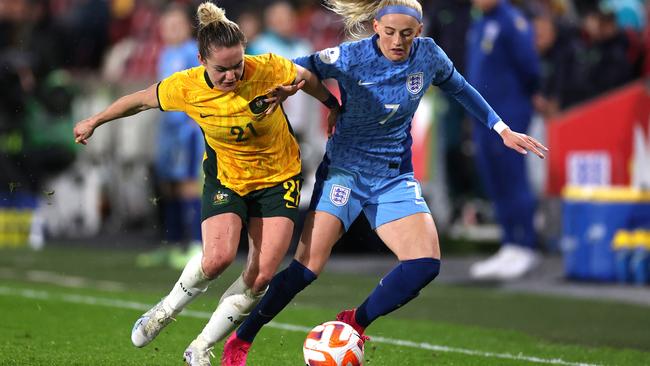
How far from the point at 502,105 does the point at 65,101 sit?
661cm

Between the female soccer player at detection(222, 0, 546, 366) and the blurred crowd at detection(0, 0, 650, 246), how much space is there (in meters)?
6.81

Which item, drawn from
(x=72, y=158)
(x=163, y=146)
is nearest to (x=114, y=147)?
(x=72, y=158)

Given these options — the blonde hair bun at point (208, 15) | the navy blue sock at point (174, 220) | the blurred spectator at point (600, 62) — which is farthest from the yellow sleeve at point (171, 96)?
the blurred spectator at point (600, 62)

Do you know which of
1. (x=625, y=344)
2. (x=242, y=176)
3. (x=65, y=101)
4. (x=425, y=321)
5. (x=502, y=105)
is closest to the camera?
(x=242, y=176)

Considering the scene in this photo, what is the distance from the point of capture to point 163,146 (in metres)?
14.7

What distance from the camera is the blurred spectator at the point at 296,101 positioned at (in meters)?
15.1

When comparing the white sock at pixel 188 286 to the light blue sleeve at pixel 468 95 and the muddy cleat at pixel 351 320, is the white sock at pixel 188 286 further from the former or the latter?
the light blue sleeve at pixel 468 95

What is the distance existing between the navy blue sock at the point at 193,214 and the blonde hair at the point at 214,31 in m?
6.78

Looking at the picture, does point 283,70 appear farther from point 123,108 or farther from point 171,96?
point 123,108

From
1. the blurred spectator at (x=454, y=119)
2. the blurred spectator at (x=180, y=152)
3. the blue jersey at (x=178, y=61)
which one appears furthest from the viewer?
the blurred spectator at (x=454, y=119)

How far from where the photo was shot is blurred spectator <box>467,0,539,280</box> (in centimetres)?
1404

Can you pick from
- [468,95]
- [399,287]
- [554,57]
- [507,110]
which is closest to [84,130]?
[399,287]

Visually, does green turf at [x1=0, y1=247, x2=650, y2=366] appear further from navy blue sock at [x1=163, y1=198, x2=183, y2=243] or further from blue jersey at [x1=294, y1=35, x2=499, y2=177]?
blue jersey at [x1=294, y1=35, x2=499, y2=177]

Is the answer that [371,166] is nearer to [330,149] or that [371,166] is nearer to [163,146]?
[330,149]
